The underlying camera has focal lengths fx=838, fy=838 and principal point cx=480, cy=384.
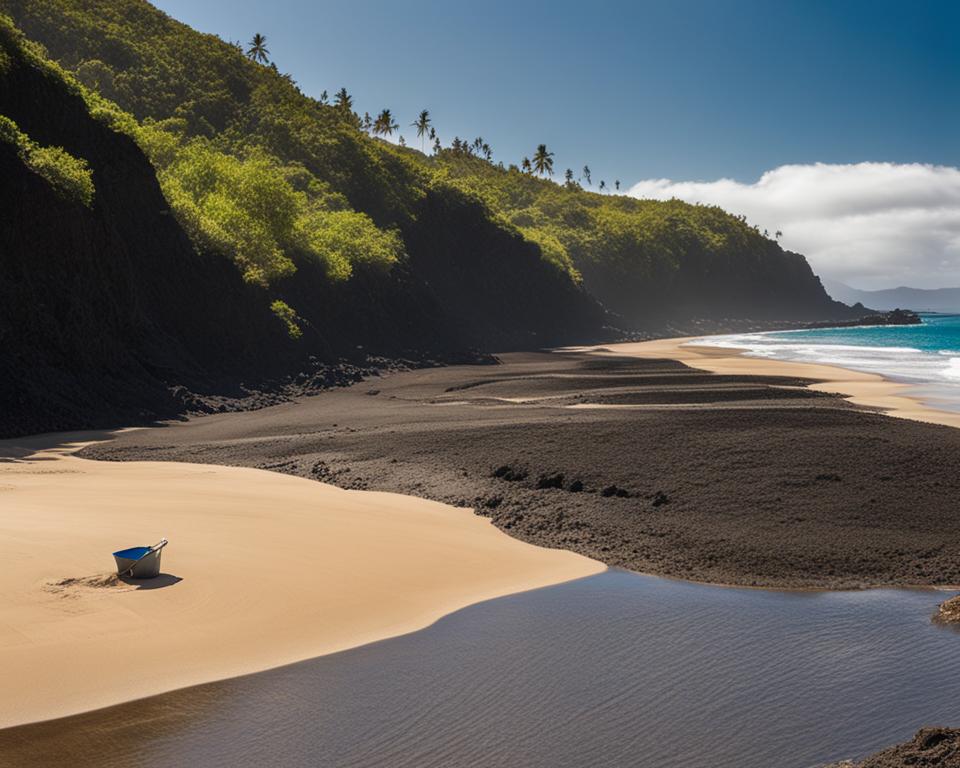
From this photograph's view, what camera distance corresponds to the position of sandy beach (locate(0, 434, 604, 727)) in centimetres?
814

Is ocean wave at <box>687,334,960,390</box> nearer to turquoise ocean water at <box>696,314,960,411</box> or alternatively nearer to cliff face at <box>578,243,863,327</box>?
turquoise ocean water at <box>696,314,960,411</box>

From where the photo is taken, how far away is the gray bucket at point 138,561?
993 cm

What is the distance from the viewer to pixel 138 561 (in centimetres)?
A: 990

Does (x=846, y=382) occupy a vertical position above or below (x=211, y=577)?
above

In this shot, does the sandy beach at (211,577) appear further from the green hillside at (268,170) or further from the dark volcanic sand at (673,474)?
the green hillside at (268,170)

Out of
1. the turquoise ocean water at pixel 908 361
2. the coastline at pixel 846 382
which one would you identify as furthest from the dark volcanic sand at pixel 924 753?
the turquoise ocean water at pixel 908 361

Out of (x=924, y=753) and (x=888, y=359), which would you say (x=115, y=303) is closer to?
(x=924, y=753)

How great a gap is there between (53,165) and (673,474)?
906 inches

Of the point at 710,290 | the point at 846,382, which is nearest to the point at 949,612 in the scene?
the point at 846,382

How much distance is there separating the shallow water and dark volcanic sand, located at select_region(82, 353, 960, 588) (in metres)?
2.00

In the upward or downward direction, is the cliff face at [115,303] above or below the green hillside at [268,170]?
below

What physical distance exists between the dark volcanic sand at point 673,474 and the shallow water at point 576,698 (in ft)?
6.56

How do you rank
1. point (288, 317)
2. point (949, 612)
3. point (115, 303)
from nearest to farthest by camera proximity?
point (949, 612), point (115, 303), point (288, 317)

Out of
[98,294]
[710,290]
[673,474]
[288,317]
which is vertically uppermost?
[710,290]
